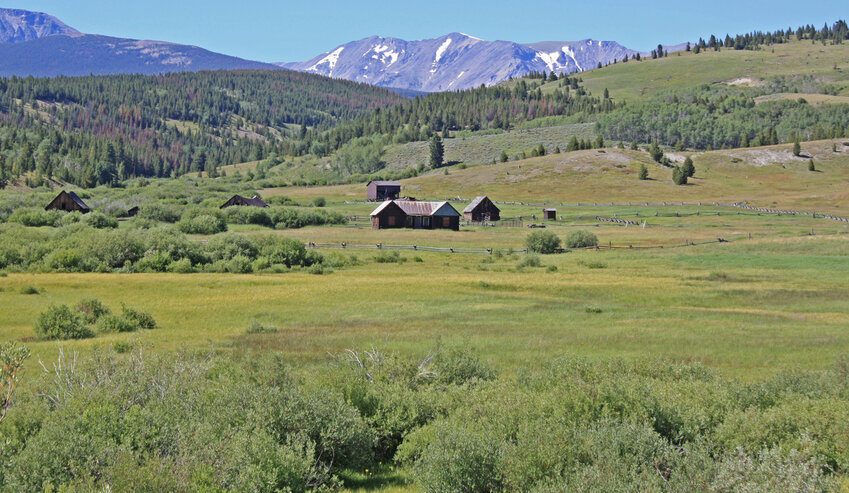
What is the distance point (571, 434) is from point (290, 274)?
37813 mm

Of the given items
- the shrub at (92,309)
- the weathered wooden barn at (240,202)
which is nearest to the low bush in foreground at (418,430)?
the shrub at (92,309)

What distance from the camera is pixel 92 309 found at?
31.2 metres

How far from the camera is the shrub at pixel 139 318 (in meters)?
29.4

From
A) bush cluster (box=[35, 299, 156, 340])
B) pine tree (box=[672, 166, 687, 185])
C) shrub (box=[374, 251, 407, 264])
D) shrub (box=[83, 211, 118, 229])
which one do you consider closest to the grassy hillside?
pine tree (box=[672, 166, 687, 185])

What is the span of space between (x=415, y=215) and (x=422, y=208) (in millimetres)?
1280

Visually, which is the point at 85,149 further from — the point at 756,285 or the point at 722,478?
the point at 722,478

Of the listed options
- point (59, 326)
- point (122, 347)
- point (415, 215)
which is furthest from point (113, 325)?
point (415, 215)

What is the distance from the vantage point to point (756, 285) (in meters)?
40.6

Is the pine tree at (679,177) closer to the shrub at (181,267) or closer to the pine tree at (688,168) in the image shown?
the pine tree at (688,168)

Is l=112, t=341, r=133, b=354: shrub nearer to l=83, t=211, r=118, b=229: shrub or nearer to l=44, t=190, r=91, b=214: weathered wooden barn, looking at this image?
l=83, t=211, r=118, b=229: shrub

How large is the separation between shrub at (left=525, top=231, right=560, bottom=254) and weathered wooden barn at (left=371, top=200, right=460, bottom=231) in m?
24.6

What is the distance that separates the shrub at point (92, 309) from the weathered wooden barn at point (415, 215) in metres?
56.0

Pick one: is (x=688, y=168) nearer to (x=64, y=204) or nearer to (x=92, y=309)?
(x=64, y=204)

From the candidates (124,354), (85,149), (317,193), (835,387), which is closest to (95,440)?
(124,354)
